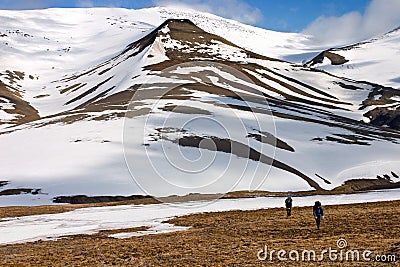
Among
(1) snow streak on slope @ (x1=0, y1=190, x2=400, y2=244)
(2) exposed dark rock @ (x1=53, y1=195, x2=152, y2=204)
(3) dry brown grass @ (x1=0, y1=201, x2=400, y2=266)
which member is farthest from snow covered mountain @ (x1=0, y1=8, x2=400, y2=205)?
(3) dry brown grass @ (x1=0, y1=201, x2=400, y2=266)

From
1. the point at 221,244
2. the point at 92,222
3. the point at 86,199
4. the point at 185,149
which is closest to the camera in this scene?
the point at 221,244

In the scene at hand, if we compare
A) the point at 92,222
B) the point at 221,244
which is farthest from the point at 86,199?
the point at 221,244

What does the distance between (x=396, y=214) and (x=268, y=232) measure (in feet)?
35.8

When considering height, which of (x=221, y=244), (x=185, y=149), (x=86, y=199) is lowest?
(x=221, y=244)

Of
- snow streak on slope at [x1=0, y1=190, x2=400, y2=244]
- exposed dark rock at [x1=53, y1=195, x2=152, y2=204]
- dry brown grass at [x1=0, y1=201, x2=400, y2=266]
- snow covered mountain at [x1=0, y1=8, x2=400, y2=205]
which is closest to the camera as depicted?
dry brown grass at [x1=0, y1=201, x2=400, y2=266]

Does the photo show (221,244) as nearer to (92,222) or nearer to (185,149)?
(92,222)

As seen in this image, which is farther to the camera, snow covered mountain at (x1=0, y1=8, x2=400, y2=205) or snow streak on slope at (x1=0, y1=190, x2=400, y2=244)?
snow covered mountain at (x1=0, y1=8, x2=400, y2=205)

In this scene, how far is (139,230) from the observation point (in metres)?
36.7

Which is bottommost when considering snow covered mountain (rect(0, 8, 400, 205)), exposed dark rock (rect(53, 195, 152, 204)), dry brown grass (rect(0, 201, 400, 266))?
dry brown grass (rect(0, 201, 400, 266))

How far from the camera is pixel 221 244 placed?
25.4 m

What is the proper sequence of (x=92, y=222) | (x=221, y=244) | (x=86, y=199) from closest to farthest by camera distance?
(x=221, y=244) < (x=92, y=222) < (x=86, y=199)

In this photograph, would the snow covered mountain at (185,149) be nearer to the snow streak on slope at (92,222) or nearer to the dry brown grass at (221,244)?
the snow streak on slope at (92,222)

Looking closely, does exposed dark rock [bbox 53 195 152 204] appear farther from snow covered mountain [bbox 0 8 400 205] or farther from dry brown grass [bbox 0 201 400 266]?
dry brown grass [bbox 0 201 400 266]

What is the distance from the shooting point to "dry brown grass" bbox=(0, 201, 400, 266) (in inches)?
818
